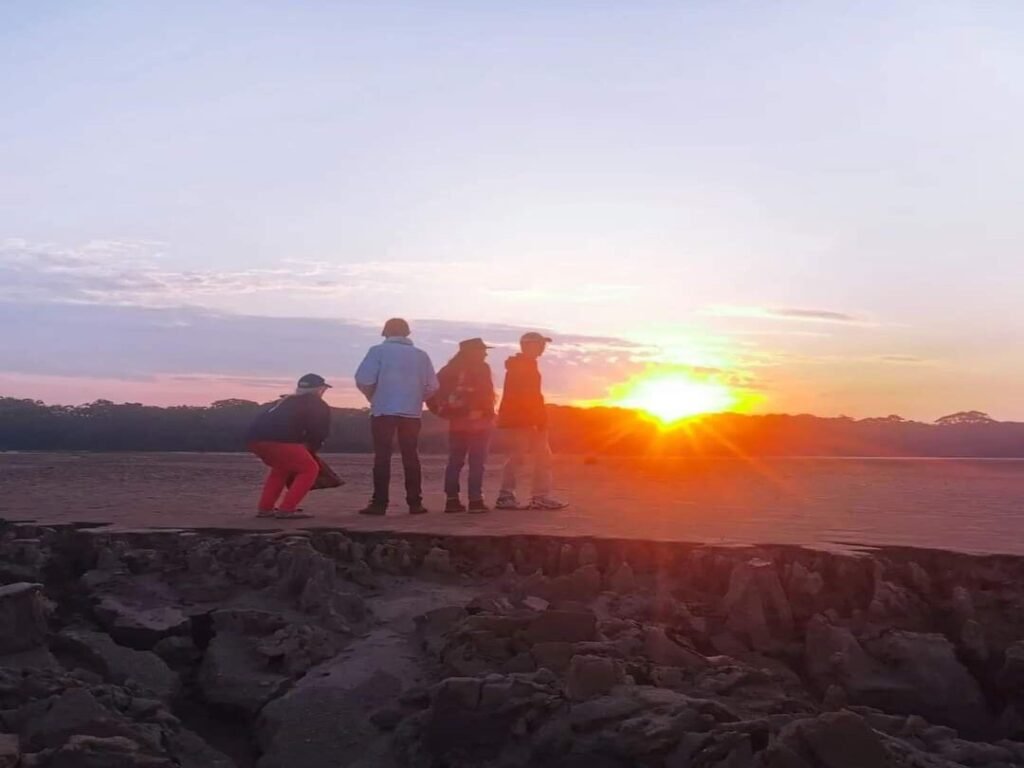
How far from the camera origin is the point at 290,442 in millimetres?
10117

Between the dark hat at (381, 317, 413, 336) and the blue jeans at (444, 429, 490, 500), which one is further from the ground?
the dark hat at (381, 317, 413, 336)

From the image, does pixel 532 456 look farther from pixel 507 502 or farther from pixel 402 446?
pixel 402 446

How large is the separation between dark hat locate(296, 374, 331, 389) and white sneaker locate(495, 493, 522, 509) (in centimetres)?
193

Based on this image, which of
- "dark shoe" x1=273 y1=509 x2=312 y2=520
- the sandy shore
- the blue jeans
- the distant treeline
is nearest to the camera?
the sandy shore

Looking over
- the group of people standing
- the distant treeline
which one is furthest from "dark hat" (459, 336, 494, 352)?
the distant treeline

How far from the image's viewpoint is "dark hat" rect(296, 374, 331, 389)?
34.2 ft

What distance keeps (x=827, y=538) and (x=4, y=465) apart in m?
14.9

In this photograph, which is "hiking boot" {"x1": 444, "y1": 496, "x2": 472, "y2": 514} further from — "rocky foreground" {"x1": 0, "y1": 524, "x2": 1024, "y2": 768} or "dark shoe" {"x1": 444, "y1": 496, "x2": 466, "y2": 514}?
"rocky foreground" {"x1": 0, "y1": 524, "x2": 1024, "y2": 768}

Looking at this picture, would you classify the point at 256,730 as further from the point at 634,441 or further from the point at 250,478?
the point at 634,441

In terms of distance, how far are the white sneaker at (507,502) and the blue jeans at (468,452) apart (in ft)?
0.89

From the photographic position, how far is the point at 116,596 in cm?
716

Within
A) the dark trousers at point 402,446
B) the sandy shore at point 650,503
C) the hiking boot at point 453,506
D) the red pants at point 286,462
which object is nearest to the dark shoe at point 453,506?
the hiking boot at point 453,506

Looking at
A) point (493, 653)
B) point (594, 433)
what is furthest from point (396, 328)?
point (594, 433)

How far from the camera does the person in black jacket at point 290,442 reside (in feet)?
32.5
